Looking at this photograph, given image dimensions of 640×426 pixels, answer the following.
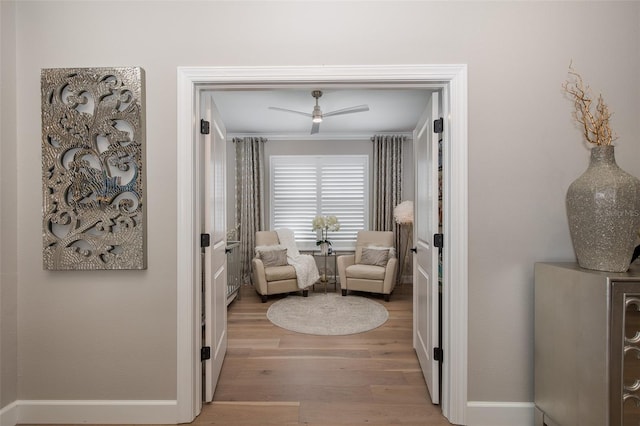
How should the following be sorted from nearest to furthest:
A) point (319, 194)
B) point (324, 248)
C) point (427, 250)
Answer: point (427, 250)
point (324, 248)
point (319, 194)

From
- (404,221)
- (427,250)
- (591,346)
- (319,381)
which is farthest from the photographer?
(404,221)

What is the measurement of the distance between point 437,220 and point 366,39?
116 centimetres

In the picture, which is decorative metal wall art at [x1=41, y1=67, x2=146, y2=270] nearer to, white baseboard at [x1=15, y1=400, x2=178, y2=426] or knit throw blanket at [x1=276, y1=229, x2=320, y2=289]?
white baseboard at [x1=15, y1=400, x2=178, y2=426]

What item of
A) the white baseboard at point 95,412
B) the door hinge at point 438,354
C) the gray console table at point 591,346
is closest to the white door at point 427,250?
the door hinge at point 438,354

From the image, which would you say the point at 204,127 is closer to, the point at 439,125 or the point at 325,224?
the point at 439,125

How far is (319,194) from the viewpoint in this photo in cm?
579

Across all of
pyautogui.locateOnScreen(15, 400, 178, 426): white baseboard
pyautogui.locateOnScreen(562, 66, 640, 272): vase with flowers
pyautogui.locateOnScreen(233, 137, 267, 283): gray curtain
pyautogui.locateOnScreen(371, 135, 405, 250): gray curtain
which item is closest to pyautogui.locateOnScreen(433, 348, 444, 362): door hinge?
pyautogui.locateOnScreen(562, 66, 640, 272): vase with flowers

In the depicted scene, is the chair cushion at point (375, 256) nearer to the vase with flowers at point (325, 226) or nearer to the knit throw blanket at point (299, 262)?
the vase with flowers at point (325, 226)

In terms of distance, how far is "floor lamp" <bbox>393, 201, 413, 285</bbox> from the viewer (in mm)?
5066

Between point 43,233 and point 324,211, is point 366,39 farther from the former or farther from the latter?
point 324,211

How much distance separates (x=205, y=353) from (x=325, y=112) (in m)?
3.48

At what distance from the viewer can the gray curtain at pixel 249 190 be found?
5.67m

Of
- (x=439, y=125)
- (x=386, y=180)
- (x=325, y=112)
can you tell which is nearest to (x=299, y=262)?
(x=386, y=180)

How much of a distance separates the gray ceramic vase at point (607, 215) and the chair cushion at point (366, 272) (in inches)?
121
